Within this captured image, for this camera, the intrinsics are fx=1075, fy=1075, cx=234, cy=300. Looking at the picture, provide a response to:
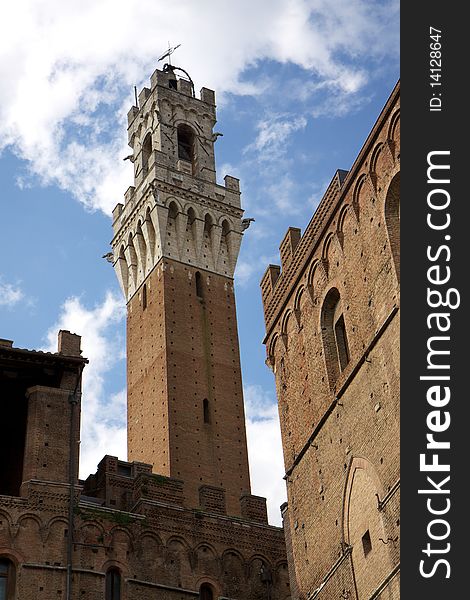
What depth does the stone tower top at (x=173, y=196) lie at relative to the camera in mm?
44188

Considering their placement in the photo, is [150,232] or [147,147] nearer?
[150,232]

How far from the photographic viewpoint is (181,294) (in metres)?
42.2

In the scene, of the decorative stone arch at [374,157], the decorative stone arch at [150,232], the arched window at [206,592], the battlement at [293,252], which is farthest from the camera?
the decorative stone arch at [150,232]

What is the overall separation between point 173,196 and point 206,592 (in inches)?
964

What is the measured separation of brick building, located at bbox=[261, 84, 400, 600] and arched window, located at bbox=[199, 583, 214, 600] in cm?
370

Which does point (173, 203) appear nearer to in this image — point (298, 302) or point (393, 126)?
point (298, 302)

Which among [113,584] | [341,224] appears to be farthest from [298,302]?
[113,584]

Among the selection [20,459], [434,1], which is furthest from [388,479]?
[20,459]

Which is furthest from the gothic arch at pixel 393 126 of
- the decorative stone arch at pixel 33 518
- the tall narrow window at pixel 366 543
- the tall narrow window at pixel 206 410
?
the tall narrow window at pixel 206 410

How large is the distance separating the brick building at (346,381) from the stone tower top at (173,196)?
75.9 ft

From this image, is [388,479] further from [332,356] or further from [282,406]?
[282,406]

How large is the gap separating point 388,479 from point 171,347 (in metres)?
24.8

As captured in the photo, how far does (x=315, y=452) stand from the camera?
1878cm

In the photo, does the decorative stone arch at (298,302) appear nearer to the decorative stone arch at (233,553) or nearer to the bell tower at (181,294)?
the decorative stone arch at (233,553)
